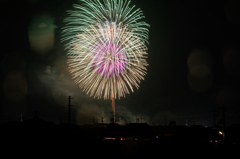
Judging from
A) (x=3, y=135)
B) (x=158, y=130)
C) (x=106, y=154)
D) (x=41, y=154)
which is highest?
(x=3, y=135)

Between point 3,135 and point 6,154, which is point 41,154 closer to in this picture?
point 6,154

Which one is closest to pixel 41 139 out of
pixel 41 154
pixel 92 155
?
pixel 41 154

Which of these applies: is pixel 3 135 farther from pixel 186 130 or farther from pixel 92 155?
pixel 186 130

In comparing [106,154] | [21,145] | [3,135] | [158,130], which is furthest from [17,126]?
[158,130]

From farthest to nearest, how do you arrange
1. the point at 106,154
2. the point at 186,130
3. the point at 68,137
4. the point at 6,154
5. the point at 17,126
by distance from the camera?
the point at 186,130 → the point at 106,154 → the point at 68,137 → the point at 17,126 → the point at 6,154

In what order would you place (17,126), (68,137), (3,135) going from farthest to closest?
(68,137)
(17,126)
(3,135)

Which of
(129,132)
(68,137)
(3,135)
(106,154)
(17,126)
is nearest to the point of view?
(3,135)

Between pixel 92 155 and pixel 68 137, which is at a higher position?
pixel 68 137

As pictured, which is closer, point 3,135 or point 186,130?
point 3,135

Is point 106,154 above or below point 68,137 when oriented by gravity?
below
